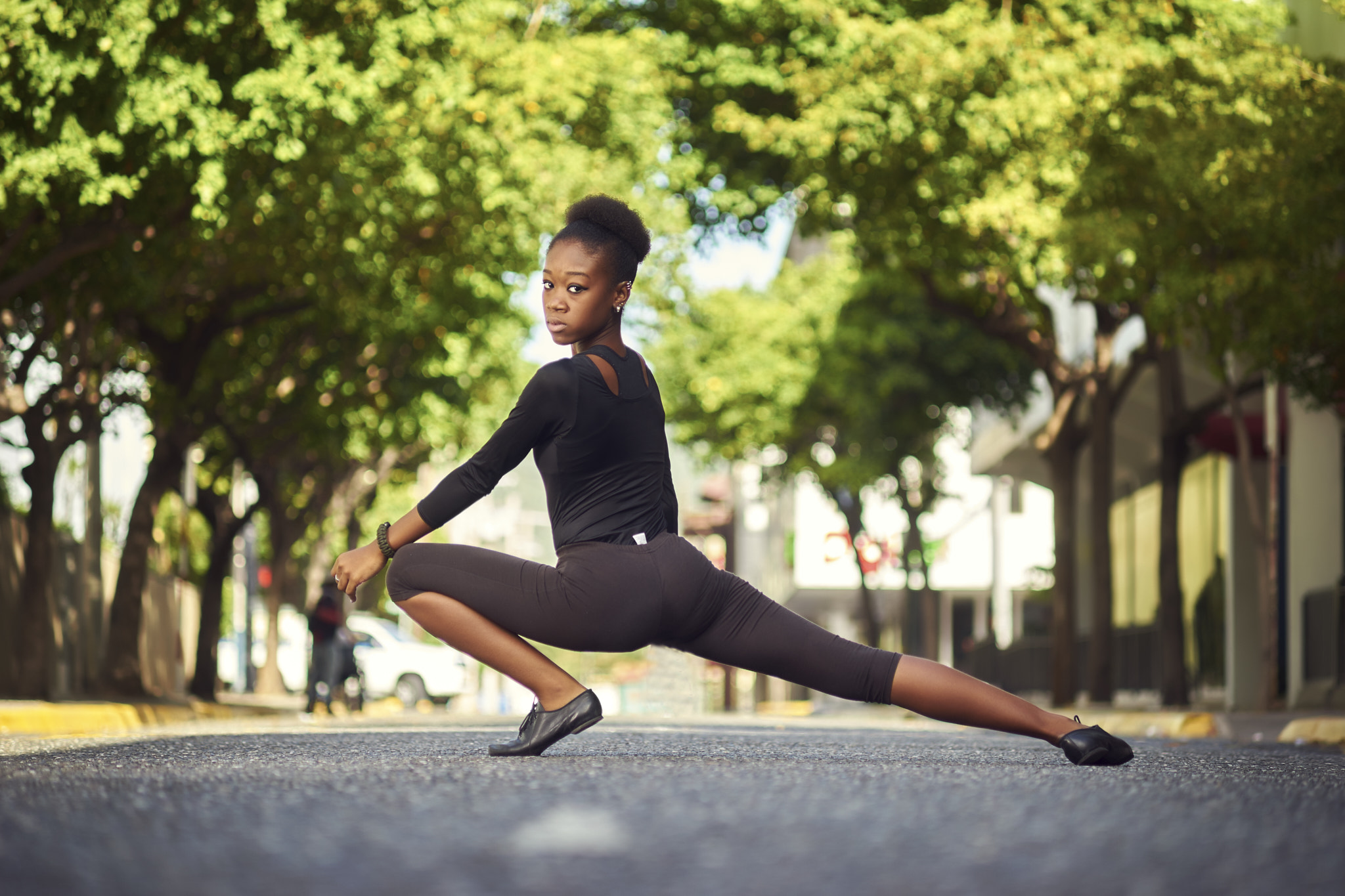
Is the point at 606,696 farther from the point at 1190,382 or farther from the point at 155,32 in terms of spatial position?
the point at 155,32

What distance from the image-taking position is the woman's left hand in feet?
17.4

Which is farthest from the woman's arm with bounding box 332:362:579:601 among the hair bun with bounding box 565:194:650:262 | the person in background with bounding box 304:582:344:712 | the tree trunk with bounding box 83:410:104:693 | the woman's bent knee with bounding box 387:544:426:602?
the person in background with bounding box 304:582:344:712

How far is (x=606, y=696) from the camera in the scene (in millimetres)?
135625

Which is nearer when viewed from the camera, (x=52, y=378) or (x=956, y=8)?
(x=956, y=8)

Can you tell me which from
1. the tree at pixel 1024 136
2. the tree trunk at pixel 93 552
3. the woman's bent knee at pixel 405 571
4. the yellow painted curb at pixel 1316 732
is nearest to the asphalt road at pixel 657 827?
the woman's bent knee at pixel 405 571

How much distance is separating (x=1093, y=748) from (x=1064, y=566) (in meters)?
17.3

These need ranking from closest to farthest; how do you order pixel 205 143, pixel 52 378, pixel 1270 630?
1. pixel 205 143
2. pixel 1270 630
3. pixel 52 378

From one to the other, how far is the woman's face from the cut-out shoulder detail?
0.13m

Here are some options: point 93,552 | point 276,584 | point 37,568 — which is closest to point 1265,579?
point 37,568

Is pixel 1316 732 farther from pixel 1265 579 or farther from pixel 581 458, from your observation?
pixel 581 458

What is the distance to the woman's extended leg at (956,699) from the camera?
5586 mm

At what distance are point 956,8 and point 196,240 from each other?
8.09 metres

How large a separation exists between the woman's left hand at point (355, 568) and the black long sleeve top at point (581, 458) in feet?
0.70

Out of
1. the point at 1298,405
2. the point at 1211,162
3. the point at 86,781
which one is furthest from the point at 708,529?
the point at 86,781
